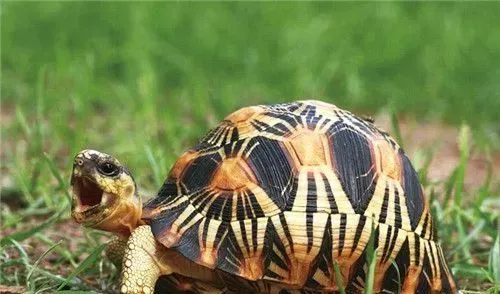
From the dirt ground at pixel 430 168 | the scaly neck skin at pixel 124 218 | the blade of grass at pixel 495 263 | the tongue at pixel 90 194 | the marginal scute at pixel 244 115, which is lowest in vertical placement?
the dirt ground at pixel 430 168

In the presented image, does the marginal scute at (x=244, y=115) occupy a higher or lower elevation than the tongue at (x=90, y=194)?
higher

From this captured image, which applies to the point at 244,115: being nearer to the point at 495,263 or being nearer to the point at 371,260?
the point at 371,260

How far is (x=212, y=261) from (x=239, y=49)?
17.1 feet

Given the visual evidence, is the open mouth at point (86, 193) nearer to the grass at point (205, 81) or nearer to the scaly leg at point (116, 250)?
the scaly leg at point (116, 250)

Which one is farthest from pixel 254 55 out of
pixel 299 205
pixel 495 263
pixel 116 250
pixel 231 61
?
pixel 299 205

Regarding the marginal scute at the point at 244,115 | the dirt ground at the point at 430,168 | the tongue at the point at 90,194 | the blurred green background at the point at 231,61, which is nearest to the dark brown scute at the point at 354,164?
the marginal scute at the point at 244,115

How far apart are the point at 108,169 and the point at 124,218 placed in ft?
0.50

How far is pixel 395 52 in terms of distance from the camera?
7863 millimetres

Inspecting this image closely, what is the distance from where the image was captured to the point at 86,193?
239 centimetres

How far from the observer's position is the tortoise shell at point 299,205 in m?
2.32

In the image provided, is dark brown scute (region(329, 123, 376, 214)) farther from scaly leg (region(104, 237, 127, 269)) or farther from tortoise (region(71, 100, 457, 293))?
scaly leg (region(104, 237, 127, 269))

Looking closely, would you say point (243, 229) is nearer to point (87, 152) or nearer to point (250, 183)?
point (250, 183)

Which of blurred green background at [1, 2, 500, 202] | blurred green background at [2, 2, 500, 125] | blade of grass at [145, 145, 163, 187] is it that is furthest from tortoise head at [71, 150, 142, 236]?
blurred green background at [2, 2, 500, 125]

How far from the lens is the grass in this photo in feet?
11.3
